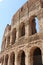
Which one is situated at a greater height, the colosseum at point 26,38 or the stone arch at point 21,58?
the colosseum at point 26,38

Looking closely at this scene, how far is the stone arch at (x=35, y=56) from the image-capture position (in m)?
15.0

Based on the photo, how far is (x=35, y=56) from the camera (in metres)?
15.3

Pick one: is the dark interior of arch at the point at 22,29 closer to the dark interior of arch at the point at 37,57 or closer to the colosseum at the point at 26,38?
the colosseum at the point at 26,38

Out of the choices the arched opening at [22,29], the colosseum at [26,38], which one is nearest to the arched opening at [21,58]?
the colosseum at [26,38]

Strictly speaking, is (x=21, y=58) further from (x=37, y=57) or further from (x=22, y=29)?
(x=22, y=29)

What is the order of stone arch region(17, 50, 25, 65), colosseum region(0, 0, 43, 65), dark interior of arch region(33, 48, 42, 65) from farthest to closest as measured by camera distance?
1. stone arch region(17, 50, 25, 65)
2. dark interior of arch region(33, 48, 42, 65)
3. colosseum region(0, 0, 43, 65)

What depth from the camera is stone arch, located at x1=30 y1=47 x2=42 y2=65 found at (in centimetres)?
1501

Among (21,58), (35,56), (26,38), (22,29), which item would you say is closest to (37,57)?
(35,56)

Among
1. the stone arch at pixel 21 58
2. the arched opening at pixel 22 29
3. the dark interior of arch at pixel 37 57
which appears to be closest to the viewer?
the dark interior of arch at pixel 37 57

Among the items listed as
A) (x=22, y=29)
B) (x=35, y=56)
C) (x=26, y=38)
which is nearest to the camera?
(x=35, y=56)

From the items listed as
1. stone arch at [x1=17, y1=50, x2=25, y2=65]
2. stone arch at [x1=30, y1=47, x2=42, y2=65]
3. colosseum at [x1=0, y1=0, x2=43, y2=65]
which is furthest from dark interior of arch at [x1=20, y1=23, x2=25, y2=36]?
stone arch at [x1=30, y1=47, x2=42, y2=65]

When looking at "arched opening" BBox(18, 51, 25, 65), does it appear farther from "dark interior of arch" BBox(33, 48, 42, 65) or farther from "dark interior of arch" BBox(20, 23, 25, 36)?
"dark interior of arch" BBox(20, 23, 25, 36)

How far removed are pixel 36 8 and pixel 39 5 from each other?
419 millimetres

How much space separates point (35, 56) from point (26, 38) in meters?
1.86
